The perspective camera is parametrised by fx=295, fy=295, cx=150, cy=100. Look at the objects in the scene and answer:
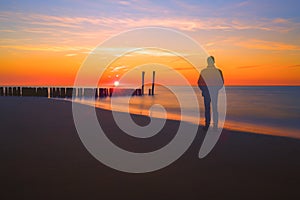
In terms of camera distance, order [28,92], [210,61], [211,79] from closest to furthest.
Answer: [211,79], [210,61], [28,92]

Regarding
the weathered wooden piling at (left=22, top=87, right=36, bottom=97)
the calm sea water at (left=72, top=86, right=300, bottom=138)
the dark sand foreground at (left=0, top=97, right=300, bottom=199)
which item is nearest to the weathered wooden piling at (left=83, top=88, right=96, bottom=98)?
the weathered wooden piling at (left=22, top=87, right=36, bottom=97)

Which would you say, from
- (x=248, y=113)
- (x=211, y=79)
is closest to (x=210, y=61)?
(x=211, y=79)

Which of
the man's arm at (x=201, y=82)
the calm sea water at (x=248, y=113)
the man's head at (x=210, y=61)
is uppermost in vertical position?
the man's head at (x=210, y=61)

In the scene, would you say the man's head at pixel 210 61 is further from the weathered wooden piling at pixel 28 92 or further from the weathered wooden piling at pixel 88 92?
the weathered wooden piling at pixel 88 92

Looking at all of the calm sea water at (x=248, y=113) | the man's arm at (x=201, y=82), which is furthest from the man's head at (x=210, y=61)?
the calm sea water at (x=248, y=113)

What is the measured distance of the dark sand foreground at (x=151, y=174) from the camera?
12.7 feet

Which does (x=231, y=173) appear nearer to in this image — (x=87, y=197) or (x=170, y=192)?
(x=170, y=192)

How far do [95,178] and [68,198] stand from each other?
86 centimetres

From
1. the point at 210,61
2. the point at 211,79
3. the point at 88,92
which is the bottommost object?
the point at 88,92

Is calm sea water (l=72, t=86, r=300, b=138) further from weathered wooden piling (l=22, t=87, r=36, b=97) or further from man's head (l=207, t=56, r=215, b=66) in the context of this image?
weathered wooden piling (l=22, t=87, r=36, b=97)

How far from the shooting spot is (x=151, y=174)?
479cm

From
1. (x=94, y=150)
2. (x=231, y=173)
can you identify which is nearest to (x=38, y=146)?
(x=94, y=150)

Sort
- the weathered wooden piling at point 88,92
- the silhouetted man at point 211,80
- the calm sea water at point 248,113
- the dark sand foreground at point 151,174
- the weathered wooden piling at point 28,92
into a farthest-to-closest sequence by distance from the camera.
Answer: the weathered wooden piling at point 88,92 < the weathered wooden piling at point 28,92 < the calm sea water at point 248,113 < the silhouetted man at point 211,80 < the dark sand foreground at point 151,174

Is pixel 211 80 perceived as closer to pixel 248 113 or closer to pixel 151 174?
pixel 151 174
